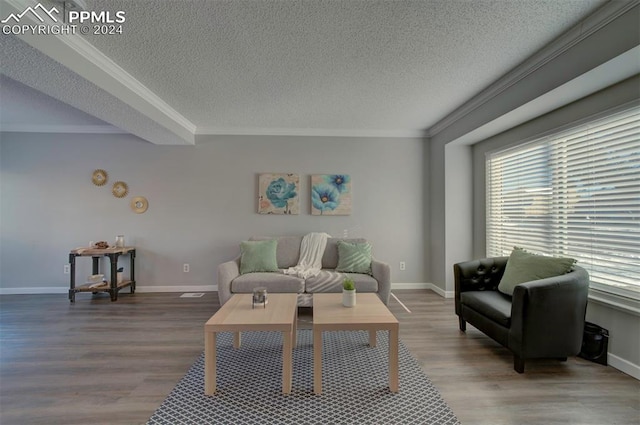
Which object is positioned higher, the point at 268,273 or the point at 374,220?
the point at 374,220

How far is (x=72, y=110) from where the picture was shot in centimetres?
356

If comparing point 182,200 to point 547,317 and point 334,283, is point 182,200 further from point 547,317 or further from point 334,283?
point 547,317

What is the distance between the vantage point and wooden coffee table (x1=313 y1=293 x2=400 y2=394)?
6.04ft

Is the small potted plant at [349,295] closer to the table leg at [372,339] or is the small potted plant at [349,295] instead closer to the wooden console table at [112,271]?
the table leg at [372,339]

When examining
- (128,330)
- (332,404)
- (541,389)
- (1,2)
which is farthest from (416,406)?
(1,2)

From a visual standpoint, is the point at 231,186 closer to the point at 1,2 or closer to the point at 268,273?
the point at 268,273

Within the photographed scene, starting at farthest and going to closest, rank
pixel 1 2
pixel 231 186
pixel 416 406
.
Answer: pixel 231 186
pixel 416 406
pixel 1 2

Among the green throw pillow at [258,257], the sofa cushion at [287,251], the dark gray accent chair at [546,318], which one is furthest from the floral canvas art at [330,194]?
the dark gray accent chair at [546,318]

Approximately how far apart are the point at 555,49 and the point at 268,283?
11.2ft

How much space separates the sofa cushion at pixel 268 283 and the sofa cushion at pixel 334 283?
133mm

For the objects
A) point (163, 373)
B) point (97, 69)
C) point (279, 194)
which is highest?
point (97, 69)

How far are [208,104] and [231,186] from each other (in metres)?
1.31

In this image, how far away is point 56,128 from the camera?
164 inches

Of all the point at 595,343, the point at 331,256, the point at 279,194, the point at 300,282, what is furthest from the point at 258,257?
the point at 595,343
